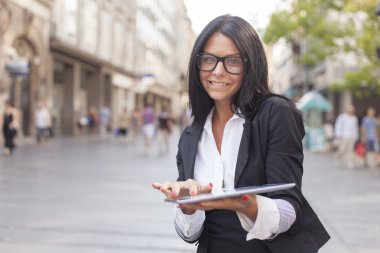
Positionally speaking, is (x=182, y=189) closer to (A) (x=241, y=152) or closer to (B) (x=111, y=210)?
(A) (x=241, y=152)

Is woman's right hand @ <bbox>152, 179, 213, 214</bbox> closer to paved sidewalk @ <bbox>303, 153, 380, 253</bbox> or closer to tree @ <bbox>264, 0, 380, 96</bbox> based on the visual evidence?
paved sidewalk @ <bbox>303, 153, 380, 253</bbox>

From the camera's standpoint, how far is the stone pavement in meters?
5.45

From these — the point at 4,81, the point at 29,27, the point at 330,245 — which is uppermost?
the point at 29,27

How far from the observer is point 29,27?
24.5m

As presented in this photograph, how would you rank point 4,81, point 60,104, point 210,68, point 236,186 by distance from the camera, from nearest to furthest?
1. point 236,186
2. point 210,68
3. point 4,81
4. point 60,104

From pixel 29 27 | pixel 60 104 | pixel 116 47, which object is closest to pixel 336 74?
pixel 116 47

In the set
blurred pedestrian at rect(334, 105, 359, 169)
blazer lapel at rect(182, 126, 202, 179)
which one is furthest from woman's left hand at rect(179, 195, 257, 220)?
blurred pedestrian at rect(334, 105, 359, 169)

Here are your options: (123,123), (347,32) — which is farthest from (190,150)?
(123,123)

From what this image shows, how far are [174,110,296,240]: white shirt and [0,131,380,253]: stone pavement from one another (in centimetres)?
344

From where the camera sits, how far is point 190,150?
6.40 ft

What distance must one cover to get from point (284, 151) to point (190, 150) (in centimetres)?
38

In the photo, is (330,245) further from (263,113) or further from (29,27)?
(29,27)

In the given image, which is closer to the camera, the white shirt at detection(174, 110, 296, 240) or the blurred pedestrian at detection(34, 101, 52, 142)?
the white shirt at detection(174, 110, 296, 240)

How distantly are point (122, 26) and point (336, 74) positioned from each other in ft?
56.5
